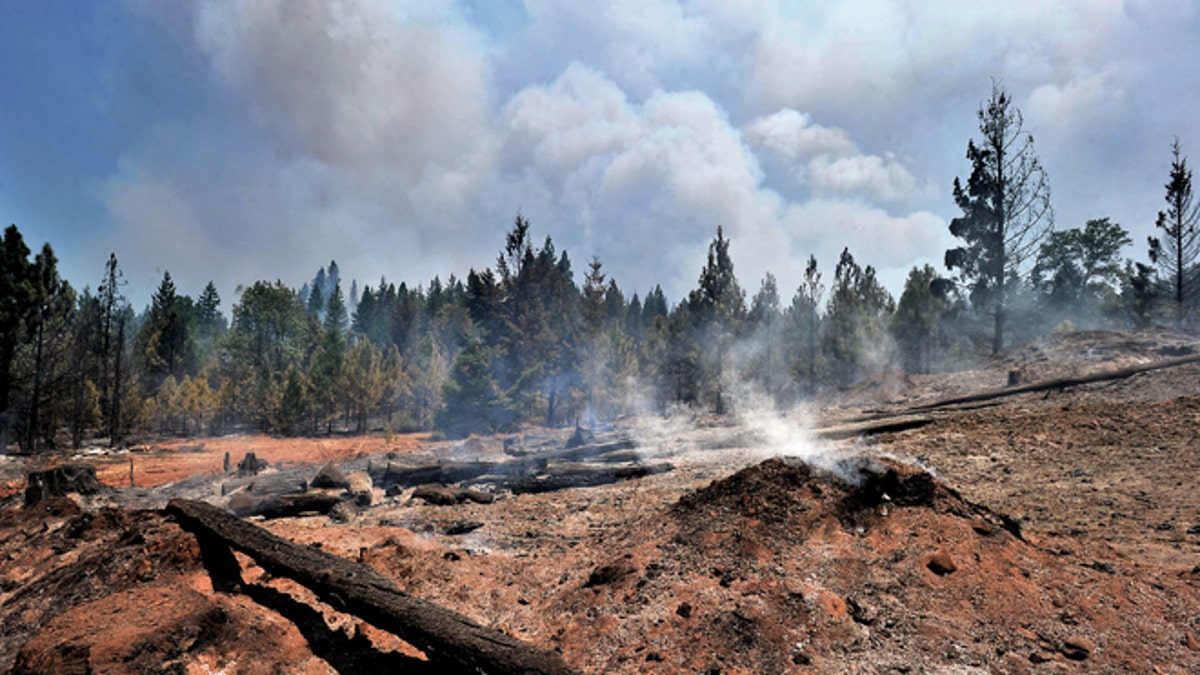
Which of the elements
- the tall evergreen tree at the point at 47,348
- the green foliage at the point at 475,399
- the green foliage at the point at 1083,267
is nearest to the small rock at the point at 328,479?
the green foliage at the point at 475,399

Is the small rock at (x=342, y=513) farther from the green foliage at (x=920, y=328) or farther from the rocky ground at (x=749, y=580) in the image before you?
the green foliage at (x=920, y=328)

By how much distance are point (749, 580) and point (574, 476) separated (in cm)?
955

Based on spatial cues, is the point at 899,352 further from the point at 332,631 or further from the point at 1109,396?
the point at 332,631

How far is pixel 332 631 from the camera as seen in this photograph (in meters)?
5.40

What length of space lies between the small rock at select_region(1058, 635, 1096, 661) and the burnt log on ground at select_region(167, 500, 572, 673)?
4080 millimetres

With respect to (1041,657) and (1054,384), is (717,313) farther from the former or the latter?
(1041,657)

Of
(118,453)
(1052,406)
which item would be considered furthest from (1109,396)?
(118,453)

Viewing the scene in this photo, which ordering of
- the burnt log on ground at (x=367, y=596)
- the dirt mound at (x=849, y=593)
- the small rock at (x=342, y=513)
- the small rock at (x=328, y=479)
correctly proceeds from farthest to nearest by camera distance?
the small rock at (x=328, y=479) → the small rock at (x=342, y=513) → the dirt mound at (x=849, y=593) → the burnt log on ground at (x=367, y=596)

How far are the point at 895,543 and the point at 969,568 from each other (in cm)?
66

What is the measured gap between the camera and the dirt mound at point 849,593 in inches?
166

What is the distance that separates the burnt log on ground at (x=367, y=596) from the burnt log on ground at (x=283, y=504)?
435cm

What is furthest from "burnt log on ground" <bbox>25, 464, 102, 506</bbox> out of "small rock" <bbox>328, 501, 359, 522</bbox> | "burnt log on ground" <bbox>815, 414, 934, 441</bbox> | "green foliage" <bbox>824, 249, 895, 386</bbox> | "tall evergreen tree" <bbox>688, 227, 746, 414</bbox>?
"green foliage" <bbox>824, 249, 895, 386</bbox>

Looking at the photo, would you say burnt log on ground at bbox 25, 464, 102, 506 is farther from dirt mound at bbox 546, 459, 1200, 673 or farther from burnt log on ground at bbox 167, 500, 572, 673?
dirt mound at bbox 546, 459, 1200, 673

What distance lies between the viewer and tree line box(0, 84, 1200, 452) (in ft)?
92.2
